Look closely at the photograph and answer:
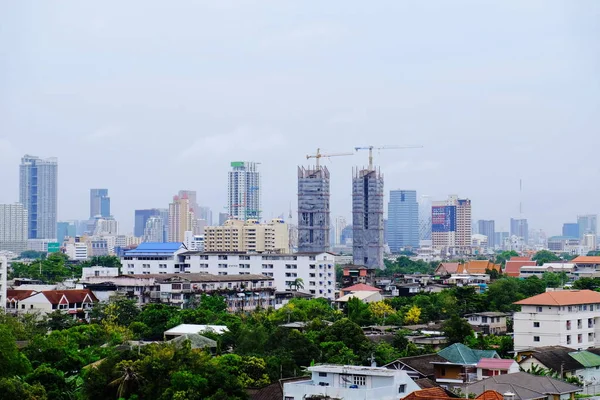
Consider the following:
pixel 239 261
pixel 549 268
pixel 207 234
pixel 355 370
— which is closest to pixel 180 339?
pixel 355 370

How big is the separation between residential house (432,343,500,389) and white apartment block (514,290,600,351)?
4.66 metres

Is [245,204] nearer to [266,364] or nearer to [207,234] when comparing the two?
[207,234]

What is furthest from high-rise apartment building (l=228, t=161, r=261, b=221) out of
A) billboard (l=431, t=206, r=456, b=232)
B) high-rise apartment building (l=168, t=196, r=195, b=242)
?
billboard (l=431, t=206, r=456, b=232)

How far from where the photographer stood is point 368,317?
37.5 m

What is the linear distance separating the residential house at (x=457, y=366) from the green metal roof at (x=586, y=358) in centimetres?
262

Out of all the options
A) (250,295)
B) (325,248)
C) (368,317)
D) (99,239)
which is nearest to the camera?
(368,317)

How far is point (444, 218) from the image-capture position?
16038 centimetres

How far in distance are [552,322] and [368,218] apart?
5827cm

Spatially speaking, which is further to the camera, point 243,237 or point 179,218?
point 179,218

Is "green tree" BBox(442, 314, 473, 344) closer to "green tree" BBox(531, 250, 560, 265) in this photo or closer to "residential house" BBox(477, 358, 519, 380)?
"residential house" BBox(477, 358, 519, 380)

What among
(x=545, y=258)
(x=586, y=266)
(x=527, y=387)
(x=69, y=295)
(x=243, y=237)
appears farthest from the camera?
(x=545, y=258)

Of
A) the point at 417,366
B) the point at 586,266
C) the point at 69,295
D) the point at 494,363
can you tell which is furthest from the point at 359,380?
the point at 586,266

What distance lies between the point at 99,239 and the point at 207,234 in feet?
202

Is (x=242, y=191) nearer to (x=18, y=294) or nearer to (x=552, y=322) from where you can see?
(x=18, y=294)
